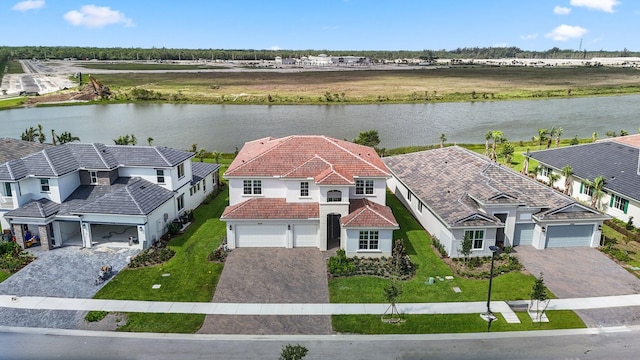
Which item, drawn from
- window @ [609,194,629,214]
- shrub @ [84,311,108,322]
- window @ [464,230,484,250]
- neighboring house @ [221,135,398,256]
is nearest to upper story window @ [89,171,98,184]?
neighboring house @ [221,135,398,256]

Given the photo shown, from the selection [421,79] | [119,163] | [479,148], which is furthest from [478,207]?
[421,79]

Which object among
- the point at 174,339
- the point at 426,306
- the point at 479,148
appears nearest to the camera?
the point at 174,339

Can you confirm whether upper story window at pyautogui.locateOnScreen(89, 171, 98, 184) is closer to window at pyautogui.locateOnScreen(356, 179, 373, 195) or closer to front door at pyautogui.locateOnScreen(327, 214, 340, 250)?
front door at pyautogui.locateOnScreen(327, 214, 340, 250)

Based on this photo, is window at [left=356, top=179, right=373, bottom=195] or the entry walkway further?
window at [left=356, top=179, right=373, bottom=195]

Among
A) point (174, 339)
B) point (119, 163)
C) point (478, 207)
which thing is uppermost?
point (119, 163)

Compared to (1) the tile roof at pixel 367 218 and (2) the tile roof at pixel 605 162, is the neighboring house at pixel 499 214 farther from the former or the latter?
(2) the tile roof at pixel 605 162

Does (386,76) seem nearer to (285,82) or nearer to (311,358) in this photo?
(285,82)
